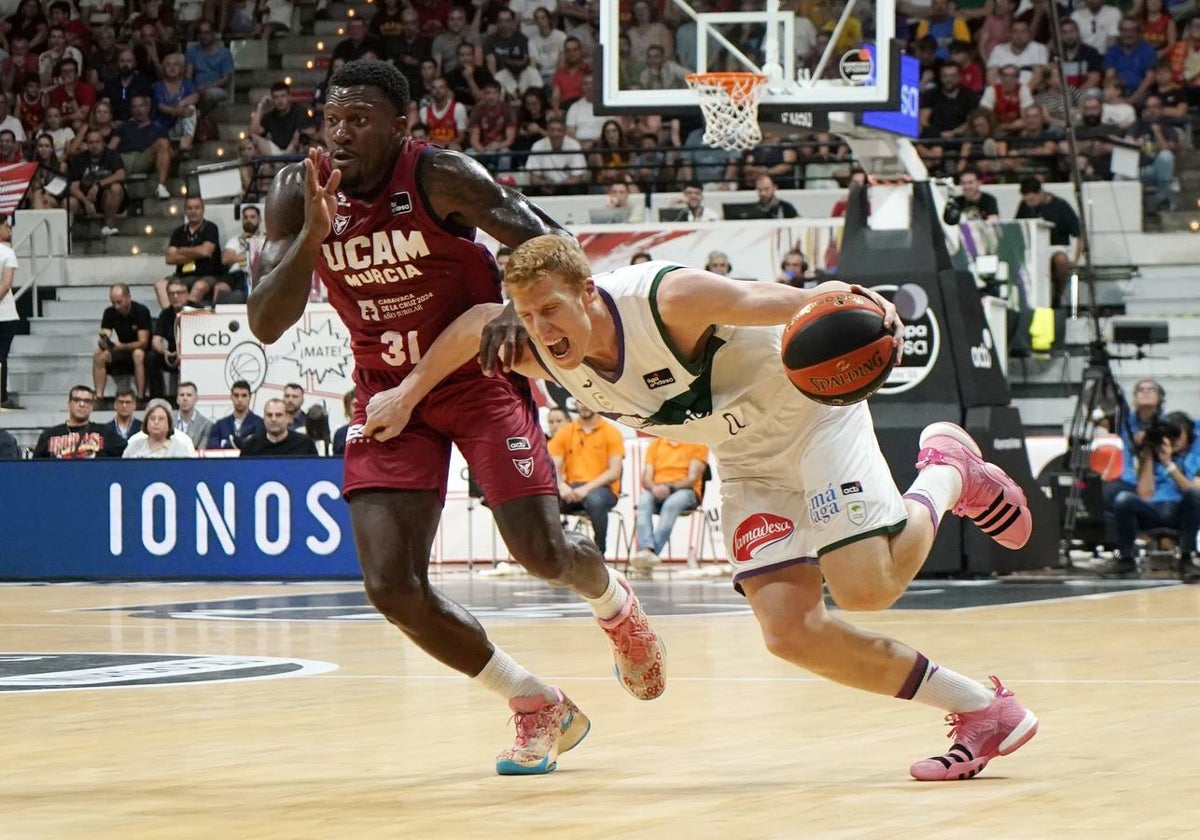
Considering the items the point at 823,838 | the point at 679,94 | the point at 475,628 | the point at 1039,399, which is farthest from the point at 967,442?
the point at 1039,399

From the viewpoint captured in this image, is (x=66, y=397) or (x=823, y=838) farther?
(x=66, y=397)

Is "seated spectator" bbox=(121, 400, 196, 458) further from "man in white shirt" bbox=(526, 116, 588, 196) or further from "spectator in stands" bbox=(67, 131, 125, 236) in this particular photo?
"spectator in stands" bbox=(67, 131, 125, 236)

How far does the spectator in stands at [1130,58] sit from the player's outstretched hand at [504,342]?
1721 centimetres

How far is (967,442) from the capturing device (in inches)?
230

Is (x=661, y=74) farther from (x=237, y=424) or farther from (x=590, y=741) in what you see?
(x=590, y=741)

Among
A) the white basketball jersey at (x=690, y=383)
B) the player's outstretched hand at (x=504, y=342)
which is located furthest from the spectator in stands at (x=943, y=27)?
the player's outstretched hand at (x=504, y=342)

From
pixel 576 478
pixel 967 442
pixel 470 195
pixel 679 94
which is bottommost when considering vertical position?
pixel 576 478

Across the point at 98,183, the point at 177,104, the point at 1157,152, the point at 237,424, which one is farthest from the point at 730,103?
the point at 177,104

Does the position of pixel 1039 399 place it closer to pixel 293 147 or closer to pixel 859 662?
pixel 293 147

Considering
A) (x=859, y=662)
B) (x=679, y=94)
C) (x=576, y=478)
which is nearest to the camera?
(x=859, y=662)

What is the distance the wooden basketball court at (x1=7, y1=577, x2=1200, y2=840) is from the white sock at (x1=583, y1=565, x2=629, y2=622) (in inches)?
16.0

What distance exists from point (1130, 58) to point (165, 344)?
10745 millimetres

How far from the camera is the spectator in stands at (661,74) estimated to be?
14.9m

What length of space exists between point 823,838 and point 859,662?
1.08 metres
